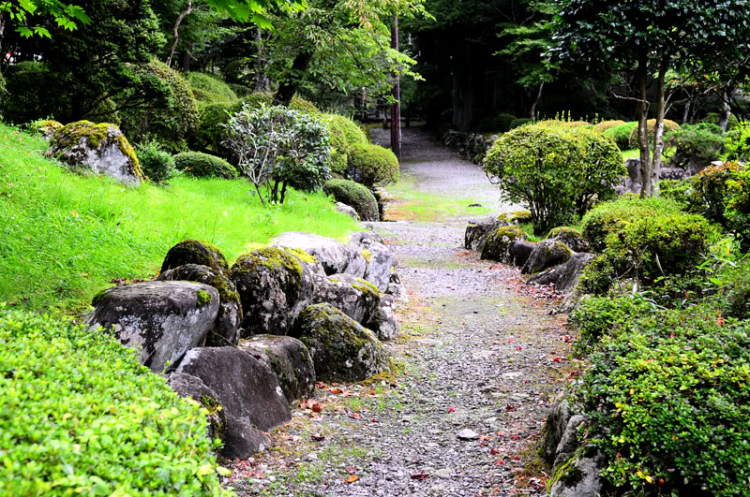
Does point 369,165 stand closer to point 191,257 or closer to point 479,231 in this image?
point 479,231

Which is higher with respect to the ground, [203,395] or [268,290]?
[268,290]

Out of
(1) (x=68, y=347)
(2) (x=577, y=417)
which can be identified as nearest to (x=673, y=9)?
(2) (x=577, y=417)

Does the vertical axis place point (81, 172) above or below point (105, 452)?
above

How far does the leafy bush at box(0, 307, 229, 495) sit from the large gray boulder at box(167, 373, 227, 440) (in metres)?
1.42

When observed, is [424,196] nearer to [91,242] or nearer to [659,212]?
[659,212]

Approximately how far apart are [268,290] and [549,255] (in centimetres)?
625

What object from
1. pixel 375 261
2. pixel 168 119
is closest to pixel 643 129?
pixel 375 261

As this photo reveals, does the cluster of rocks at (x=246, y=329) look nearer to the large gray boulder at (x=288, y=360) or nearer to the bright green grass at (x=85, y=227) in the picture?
the large gray boulder at (x=288, y=360)

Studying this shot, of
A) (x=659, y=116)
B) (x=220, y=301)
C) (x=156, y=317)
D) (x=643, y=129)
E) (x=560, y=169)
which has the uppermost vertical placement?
(x=659, y=116)

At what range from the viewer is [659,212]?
6.59 m

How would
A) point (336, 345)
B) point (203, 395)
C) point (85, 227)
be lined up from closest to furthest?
point (203, 395)
point (336, 345)
point (85, 227)

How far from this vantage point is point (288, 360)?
4.98 m

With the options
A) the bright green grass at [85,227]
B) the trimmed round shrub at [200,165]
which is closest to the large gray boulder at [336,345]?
the bright green grass at [85,227]

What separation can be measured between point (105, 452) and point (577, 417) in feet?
9.67
